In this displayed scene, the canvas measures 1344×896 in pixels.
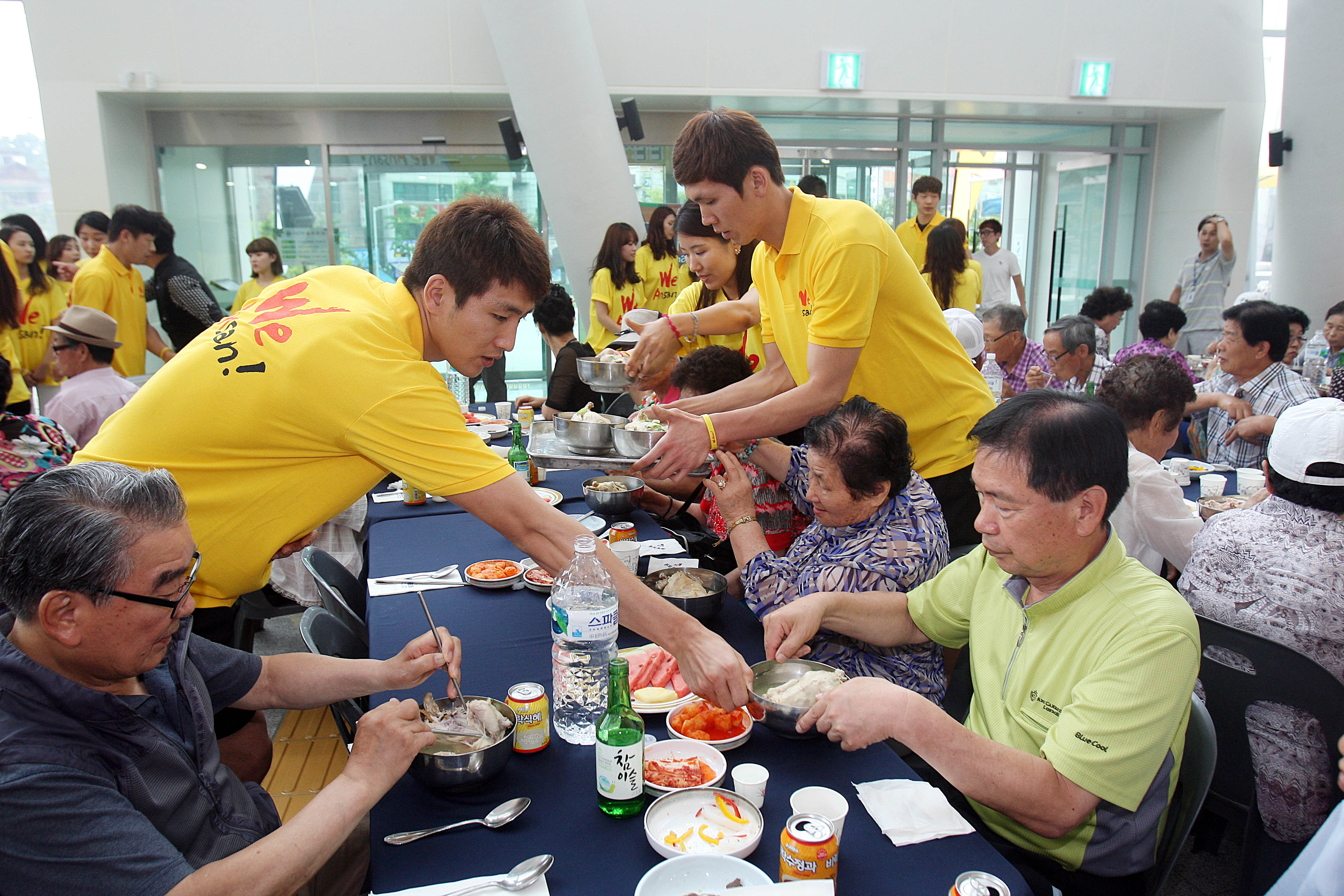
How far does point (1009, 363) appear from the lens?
5.46 m

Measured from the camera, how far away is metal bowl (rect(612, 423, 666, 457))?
271cm

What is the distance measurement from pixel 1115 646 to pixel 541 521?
1134 mm

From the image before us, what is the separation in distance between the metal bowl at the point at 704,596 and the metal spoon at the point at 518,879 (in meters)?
0.83

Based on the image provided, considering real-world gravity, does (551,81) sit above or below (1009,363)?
above

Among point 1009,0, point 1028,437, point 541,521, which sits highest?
point 1009,0

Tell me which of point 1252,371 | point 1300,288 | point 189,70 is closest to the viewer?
point 1252,371

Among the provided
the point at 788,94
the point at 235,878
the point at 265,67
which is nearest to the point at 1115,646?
the point at 235,878

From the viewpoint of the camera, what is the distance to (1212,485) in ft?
11.8

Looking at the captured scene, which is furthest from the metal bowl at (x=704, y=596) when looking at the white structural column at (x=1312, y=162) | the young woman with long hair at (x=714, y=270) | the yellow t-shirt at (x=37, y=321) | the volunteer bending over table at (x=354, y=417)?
the white structural column at (x=1312, y=162)

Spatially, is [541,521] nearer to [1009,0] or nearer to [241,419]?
[241,419]

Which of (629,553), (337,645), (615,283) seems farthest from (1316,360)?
(337,645)

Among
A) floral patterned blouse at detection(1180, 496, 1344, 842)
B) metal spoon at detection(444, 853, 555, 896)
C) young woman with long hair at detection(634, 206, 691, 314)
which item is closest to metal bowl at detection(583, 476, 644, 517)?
floral patterned blouse at detection(1180, 496, 1344, 842)

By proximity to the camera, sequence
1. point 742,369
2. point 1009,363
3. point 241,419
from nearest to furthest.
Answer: point 241,419
point 742,369
point 1009,363

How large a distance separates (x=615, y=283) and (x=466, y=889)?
555 centimetres
